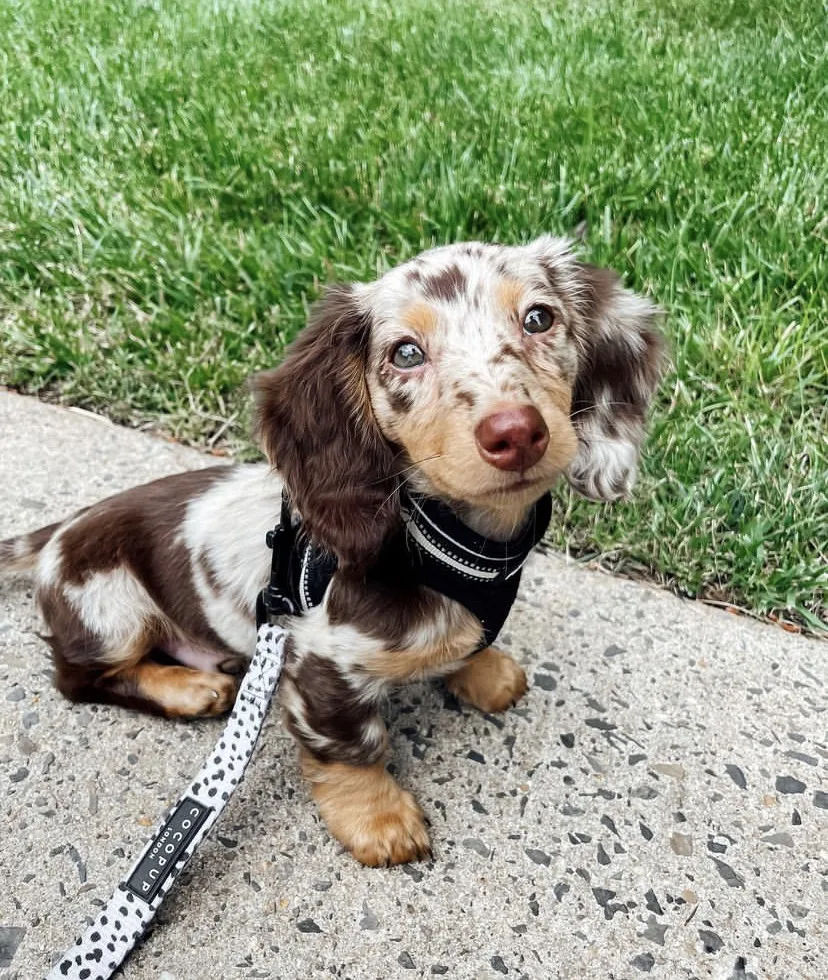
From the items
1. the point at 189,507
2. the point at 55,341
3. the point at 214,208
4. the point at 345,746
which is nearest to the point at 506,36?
the point at 214,208

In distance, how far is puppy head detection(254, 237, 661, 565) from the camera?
1.66m

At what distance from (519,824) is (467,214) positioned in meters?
2.79

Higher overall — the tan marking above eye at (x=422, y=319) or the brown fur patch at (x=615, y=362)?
the tan marking above eye at (x=422, y=319)

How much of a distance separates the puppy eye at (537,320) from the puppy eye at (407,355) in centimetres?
23

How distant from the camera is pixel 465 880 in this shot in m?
1.99

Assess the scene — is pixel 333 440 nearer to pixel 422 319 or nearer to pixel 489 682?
pixel 422 319

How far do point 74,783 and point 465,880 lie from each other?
1014mm

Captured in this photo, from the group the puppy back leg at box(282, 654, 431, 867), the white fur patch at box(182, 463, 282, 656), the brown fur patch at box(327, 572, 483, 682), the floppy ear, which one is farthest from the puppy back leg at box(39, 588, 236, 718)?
the floppy ear

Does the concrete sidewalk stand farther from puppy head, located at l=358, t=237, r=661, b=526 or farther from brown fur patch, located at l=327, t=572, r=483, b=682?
puppy head, located at l=358, t=237, r=661, b=526

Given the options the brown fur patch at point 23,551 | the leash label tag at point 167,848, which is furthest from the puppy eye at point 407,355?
the brown fur patch at point 23,551

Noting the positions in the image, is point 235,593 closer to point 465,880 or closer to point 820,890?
point 465,880

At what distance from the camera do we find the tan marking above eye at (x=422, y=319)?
1782 mm

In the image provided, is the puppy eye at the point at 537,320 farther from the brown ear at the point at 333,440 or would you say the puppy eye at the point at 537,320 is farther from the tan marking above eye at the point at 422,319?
the brown ear at the point at 333,440

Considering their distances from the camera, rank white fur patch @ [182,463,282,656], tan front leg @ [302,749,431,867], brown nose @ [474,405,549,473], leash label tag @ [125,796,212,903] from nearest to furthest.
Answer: brown nose @ [474,405,549,473], leash label tag @ [125,796,212,903], tan front leg @ [302,749,431,867], white fur patch @ [182,463,282,656]
